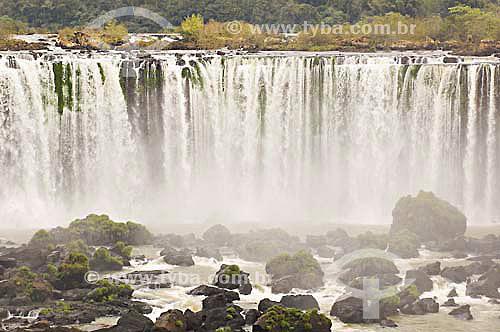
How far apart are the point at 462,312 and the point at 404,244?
603 centimetres

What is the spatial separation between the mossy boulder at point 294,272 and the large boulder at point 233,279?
0.77 meters

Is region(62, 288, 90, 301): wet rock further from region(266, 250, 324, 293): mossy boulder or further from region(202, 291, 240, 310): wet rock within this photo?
region(266, 250, 324, 293): mossy boulder

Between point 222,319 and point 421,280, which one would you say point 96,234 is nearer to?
point 222,319

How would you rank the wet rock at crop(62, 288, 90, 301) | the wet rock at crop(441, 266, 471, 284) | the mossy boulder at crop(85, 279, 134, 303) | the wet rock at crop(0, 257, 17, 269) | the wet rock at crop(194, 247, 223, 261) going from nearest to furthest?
the mossy boulder at crop(85, 279, 134, 303), the wet rock at crop(62, 288, 90, 301), the wet rock at crop(441, 266, 471, 284), the wet rock at crop(0, 257, 17, 269), the wet rock at crop(194, 247, 223, 261)

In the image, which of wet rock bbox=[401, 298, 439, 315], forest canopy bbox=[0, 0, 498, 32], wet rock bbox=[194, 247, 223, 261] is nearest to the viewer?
wet rock bbox=[401, 298, 439, 315]

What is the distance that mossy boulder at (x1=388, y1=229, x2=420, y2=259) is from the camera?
3653 cm

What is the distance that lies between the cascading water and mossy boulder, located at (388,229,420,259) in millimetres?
6340

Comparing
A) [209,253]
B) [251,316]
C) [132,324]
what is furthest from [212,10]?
[132,324]

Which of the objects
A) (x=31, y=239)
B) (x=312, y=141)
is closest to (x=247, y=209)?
(x=312, y=141)

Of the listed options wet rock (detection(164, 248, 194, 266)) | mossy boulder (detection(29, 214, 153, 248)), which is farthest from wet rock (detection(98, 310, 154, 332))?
mossy boulder (detection(29, 214, 153, 248))

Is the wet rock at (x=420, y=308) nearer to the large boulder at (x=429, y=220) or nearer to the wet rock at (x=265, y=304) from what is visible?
the wet rock at (x=265, y=304)

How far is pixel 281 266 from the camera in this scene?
3416 cm

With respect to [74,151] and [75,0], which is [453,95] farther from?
[75,0]

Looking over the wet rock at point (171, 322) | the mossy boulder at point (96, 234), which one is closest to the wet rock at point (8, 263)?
the mossy boulder at point (96, 234)
